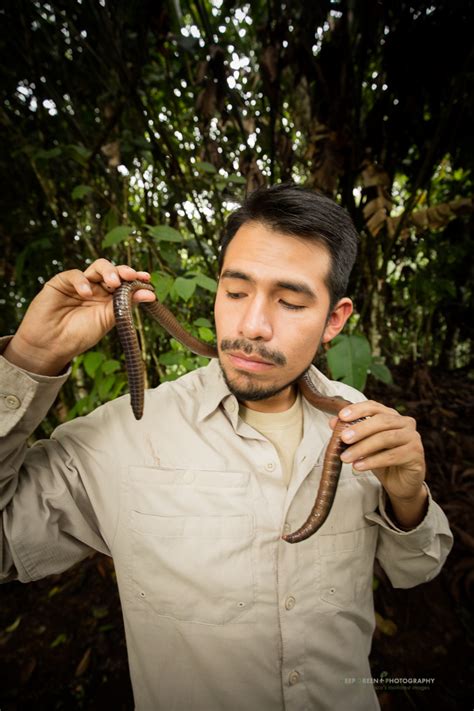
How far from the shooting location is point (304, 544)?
151 cm

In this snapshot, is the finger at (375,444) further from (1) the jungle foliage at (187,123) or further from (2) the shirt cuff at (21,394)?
(1) the jungle foliage at (187,123)

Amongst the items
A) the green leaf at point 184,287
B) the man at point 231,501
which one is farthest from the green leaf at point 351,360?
the green leaf at point 184,287

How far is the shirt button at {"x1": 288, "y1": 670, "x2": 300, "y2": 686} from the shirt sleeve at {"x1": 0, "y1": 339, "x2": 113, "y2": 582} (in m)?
1.04

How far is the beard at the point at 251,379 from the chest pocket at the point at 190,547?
0.41 meters

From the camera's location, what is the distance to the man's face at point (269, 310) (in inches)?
57.9

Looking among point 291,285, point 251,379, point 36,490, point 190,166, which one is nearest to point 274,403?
point 251,379

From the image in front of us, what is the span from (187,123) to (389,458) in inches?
191

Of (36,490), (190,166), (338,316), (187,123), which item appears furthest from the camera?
(187,123)

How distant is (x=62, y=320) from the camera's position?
1.34 meters

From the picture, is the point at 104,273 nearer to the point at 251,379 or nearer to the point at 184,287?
the point at 251,379

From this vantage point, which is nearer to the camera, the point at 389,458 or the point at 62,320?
the point at 389,458

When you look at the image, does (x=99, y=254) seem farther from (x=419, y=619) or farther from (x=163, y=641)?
(x=419, y=619)

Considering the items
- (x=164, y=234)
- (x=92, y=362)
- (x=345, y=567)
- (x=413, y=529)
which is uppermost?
(x=164, y=234)


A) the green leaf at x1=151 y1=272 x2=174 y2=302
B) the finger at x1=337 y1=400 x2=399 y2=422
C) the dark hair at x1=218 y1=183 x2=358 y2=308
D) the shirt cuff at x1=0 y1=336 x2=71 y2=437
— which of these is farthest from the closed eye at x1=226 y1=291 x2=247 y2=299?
the green leaf at x1=151 y1=272 x2=174 y2=302
